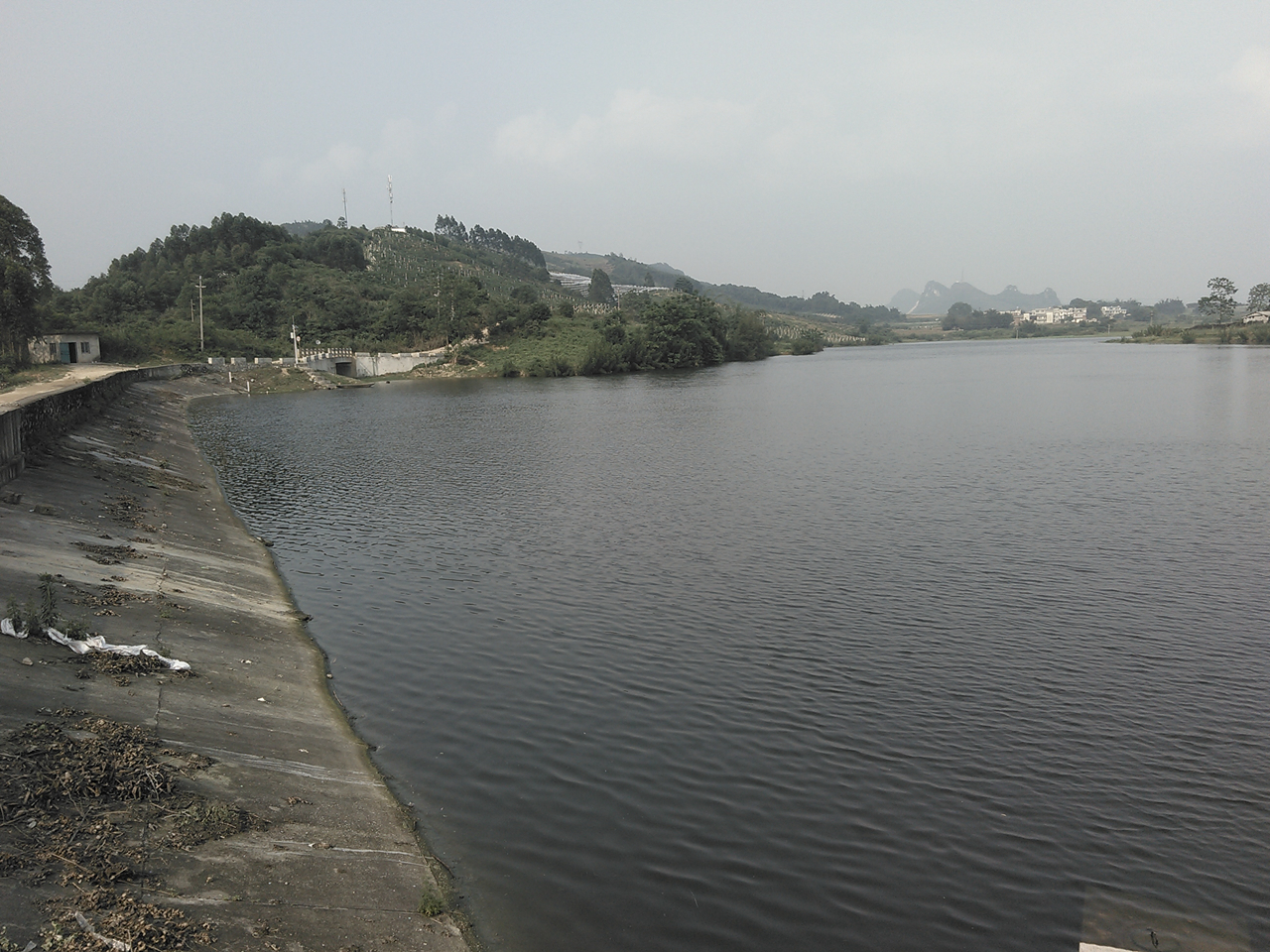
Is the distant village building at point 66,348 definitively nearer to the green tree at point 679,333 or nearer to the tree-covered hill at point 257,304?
the tree-covered hill at point 257,304

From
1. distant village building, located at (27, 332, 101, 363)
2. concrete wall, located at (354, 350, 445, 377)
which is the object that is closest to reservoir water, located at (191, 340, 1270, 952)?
distant village building, located at (27, 332, 101, 363)

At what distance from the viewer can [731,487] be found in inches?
1433

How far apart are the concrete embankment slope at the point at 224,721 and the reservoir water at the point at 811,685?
1.04 metres

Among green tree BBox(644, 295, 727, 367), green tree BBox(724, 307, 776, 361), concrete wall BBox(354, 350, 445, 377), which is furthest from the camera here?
green tree BBox(724, 307, 776, 361)

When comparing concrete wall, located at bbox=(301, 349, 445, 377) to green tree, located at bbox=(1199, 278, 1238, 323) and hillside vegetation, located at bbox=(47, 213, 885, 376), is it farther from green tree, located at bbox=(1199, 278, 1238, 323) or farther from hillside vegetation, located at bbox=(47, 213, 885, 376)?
green tree, located at bbox=(1199, 278, 1238, 323)

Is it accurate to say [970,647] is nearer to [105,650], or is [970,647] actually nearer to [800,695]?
[800,695]

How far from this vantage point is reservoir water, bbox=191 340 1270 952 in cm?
1048

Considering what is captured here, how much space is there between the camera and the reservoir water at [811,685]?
1048 cm

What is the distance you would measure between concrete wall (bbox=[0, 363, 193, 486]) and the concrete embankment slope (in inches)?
35.7

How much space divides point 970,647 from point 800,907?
31.6 ft

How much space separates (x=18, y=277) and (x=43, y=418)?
46.6 m

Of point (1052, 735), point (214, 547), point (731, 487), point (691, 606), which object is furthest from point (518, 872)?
point (731, 487)

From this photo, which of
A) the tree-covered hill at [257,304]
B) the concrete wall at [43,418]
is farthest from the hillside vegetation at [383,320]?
the concrete wall at [43,418]

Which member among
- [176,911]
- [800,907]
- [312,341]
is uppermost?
[312,341]
